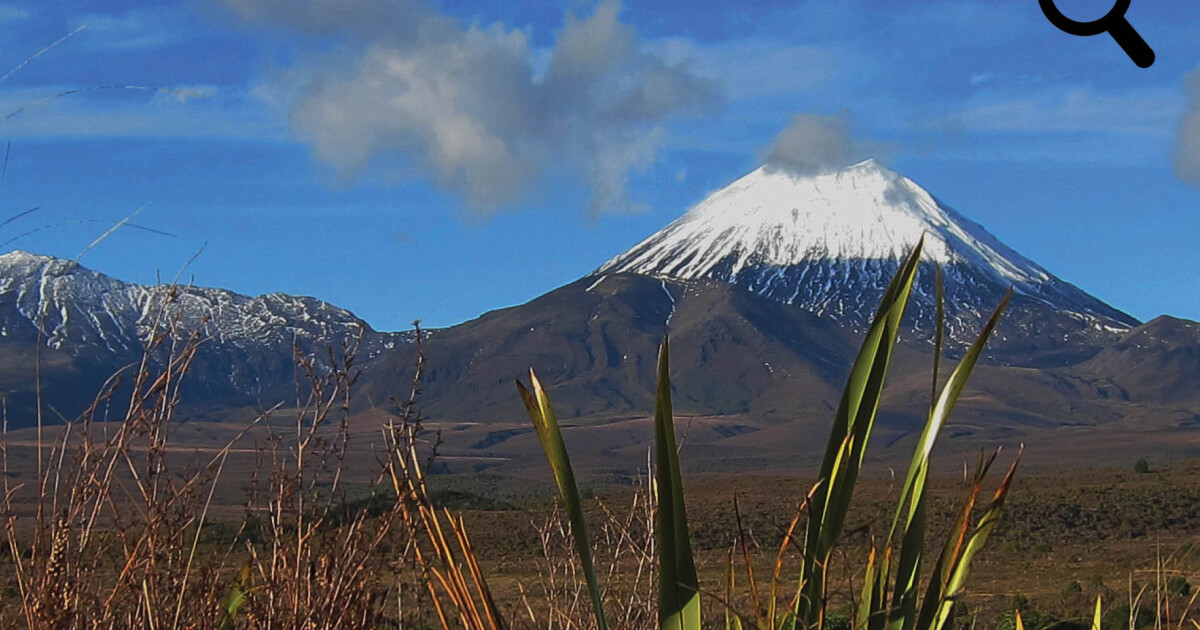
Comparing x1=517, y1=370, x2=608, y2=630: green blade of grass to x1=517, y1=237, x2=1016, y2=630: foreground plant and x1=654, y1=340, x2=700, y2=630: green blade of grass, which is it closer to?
x1=517, y1=237, x2=1016, y2=630: foreground plant

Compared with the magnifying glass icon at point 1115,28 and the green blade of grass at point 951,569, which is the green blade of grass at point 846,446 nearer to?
the green blade of grass at point 951,569

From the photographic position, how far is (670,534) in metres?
1.76

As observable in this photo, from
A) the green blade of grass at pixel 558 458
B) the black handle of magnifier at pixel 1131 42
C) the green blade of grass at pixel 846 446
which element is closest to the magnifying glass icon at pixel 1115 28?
the black handle of magnifier at pixel 1131 42

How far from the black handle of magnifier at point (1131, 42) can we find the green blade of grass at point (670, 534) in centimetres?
66

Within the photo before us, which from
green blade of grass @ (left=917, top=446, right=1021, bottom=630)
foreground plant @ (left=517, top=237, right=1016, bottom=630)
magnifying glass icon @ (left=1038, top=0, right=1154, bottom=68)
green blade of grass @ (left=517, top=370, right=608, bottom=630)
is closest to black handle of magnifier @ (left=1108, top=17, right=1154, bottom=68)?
magnifying glass icon @ (left=1038, top=0, right=1154, bottom=68)

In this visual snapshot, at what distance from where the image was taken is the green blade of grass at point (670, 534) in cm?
172

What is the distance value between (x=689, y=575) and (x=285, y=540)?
1.15 m

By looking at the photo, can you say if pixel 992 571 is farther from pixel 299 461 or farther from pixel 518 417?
pixel 518 417

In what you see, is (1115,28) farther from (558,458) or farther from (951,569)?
(558,458)

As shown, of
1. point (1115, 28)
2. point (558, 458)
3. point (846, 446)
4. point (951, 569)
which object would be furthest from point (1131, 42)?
point (558, 458)

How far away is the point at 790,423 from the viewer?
167125mm

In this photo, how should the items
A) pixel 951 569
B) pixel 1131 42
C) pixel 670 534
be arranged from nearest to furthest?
pixel 1131 42 → pixel 670 534 → pixel 951 569

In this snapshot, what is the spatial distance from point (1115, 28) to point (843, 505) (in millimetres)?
703

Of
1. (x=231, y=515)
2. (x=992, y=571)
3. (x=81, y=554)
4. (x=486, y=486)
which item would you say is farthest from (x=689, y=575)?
(x=486, y=486)
